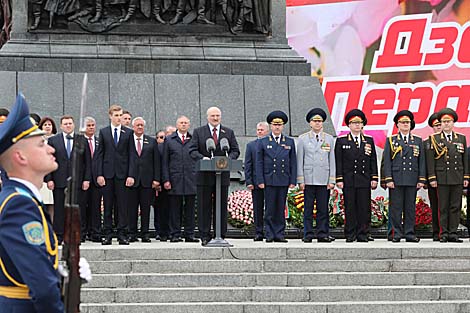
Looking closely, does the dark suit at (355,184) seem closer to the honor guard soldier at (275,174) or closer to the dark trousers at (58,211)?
the honor guard soldier at (275,174)

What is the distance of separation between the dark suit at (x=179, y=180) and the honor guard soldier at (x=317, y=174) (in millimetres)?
1428

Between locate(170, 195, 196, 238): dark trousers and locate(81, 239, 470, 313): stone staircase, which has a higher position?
locate(170, 195, 196, 238): dark trousers

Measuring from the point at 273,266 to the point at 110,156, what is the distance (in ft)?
9.77

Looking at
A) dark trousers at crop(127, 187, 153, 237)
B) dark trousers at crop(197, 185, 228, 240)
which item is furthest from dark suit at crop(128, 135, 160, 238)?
dark trousers at crop(197, 185, 228, 240)

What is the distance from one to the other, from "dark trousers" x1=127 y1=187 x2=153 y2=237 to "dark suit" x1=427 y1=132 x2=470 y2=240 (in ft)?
12.2

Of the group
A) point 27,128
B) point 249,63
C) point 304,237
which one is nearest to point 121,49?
point 249,63

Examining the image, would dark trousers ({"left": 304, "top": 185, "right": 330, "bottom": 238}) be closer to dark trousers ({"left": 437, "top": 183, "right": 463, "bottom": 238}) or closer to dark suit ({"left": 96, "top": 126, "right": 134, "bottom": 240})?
dark trousers ({"left": 437, "top": 183, "right": 463, "bottom": 238})

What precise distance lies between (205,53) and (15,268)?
518 inches

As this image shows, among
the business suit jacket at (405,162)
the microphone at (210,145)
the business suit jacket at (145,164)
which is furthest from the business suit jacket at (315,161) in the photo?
the business suit jacket at (145,164)

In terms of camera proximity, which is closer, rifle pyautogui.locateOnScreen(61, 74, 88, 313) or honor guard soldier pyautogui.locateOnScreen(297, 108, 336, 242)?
rifle pyautogui.locateOnScreen(61, 74, 88, 313)

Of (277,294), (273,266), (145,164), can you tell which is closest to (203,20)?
(145,164)

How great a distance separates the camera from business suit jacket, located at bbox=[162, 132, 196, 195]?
1359 centimetres

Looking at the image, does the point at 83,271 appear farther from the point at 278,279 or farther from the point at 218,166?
the point at 218,166

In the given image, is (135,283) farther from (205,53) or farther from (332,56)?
(332,56)
